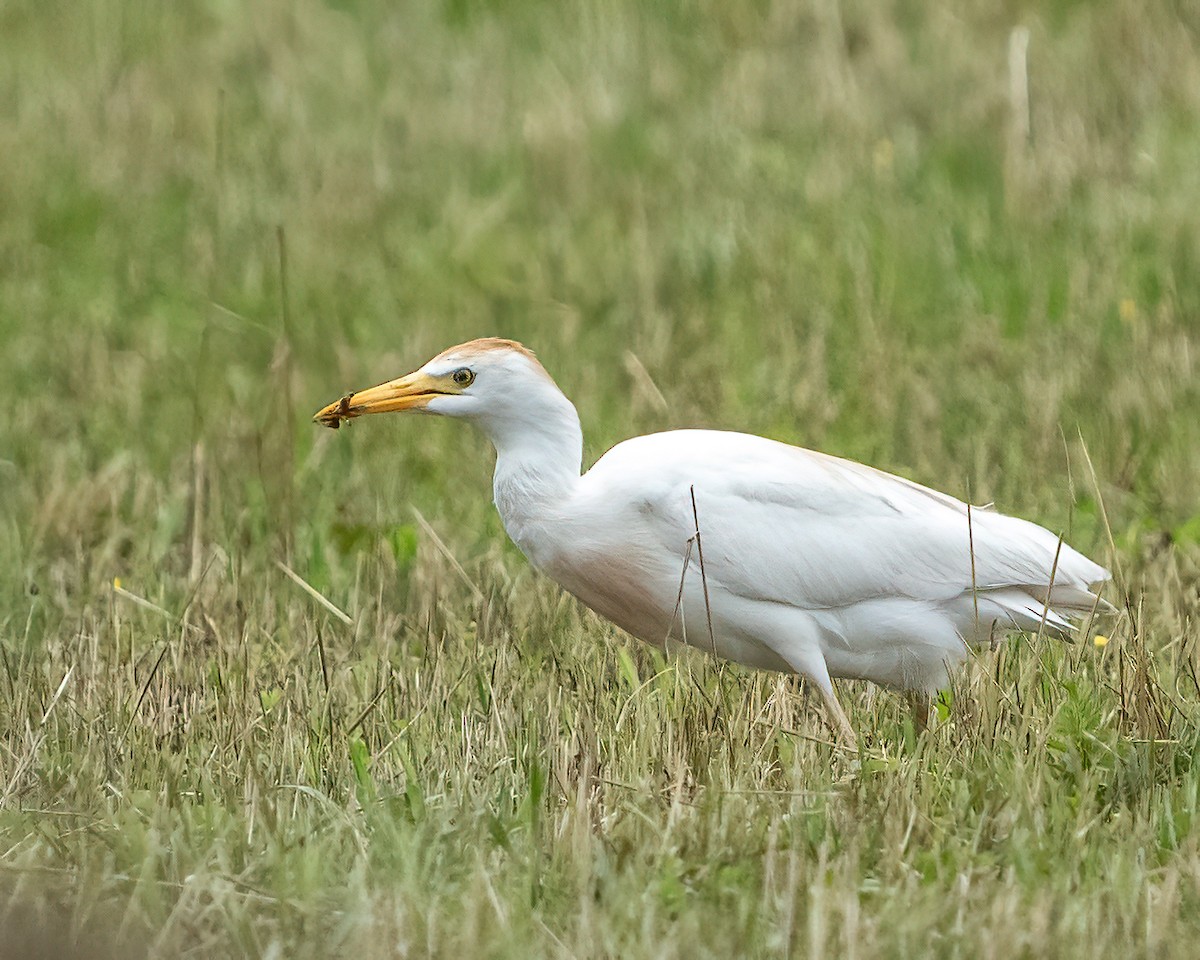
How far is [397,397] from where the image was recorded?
4.55 meters

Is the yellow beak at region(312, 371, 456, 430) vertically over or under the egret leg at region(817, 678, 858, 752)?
over

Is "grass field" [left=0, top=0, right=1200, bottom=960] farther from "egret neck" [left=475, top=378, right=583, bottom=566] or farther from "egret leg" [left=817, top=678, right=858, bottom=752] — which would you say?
"egret neck" [left=475, top=378, right=583, bottom=566]

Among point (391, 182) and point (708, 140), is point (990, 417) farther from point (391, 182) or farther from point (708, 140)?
point (391, 182)

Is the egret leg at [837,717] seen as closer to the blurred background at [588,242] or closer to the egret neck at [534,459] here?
the egret neck at [534,459]

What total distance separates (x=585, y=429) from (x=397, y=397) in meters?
2.66

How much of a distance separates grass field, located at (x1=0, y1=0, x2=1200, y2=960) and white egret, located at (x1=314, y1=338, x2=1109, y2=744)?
7.0 inches

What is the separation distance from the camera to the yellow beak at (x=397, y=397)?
4.55 m

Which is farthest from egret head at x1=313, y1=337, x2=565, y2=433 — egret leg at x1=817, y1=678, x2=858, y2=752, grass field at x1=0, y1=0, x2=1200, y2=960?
egret leg at x1=817, y1=678, x2=858, y2=752

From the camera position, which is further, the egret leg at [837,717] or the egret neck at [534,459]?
the egret neck at [534,459]

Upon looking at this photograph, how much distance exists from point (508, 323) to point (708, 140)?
7.02ft

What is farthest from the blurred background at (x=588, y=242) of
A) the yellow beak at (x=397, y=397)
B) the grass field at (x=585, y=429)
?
the yellow beak at (x=397, y=397)

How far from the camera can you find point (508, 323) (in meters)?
8.38

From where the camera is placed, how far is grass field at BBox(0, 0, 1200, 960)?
3.50 m

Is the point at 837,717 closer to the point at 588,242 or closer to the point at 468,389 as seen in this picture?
the point at 468,389
